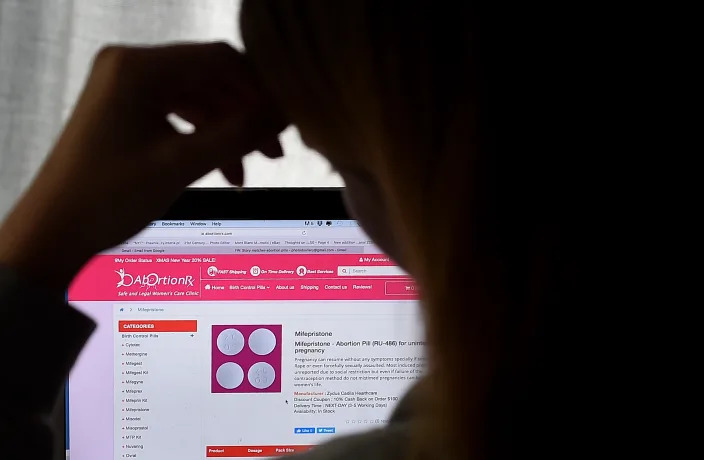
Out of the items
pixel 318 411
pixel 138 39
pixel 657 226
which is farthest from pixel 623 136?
pixel 138 39

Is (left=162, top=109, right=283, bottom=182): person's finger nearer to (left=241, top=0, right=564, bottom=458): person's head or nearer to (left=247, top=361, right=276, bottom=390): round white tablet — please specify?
(left=241, top=0, right=564, bottom=458): person's head

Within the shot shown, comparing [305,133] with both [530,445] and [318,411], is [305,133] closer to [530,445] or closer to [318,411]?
[530,445]

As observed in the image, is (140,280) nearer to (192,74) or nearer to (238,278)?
(238,278)

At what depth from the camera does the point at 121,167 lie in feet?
1.42

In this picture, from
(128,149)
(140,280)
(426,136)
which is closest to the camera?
(426,136)

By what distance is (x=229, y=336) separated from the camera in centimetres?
60

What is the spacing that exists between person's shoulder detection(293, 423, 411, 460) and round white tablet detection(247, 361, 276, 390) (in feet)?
0.66

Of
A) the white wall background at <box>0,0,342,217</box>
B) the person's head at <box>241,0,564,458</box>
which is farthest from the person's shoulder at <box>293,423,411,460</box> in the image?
the white wall background at <box>0,0,342,217</box>

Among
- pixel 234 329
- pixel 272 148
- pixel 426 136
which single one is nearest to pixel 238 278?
pixel 234 329

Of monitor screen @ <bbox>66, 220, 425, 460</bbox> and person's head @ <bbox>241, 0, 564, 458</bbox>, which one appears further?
monitor screen @ <bbox>66, 220, 425, 460</bbox>

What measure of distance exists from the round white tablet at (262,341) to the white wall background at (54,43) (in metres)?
0.23

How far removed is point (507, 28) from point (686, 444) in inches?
8.0

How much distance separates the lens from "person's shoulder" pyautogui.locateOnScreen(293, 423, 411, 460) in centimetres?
39

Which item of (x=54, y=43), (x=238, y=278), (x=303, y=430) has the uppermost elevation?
(x=54, y=43)
